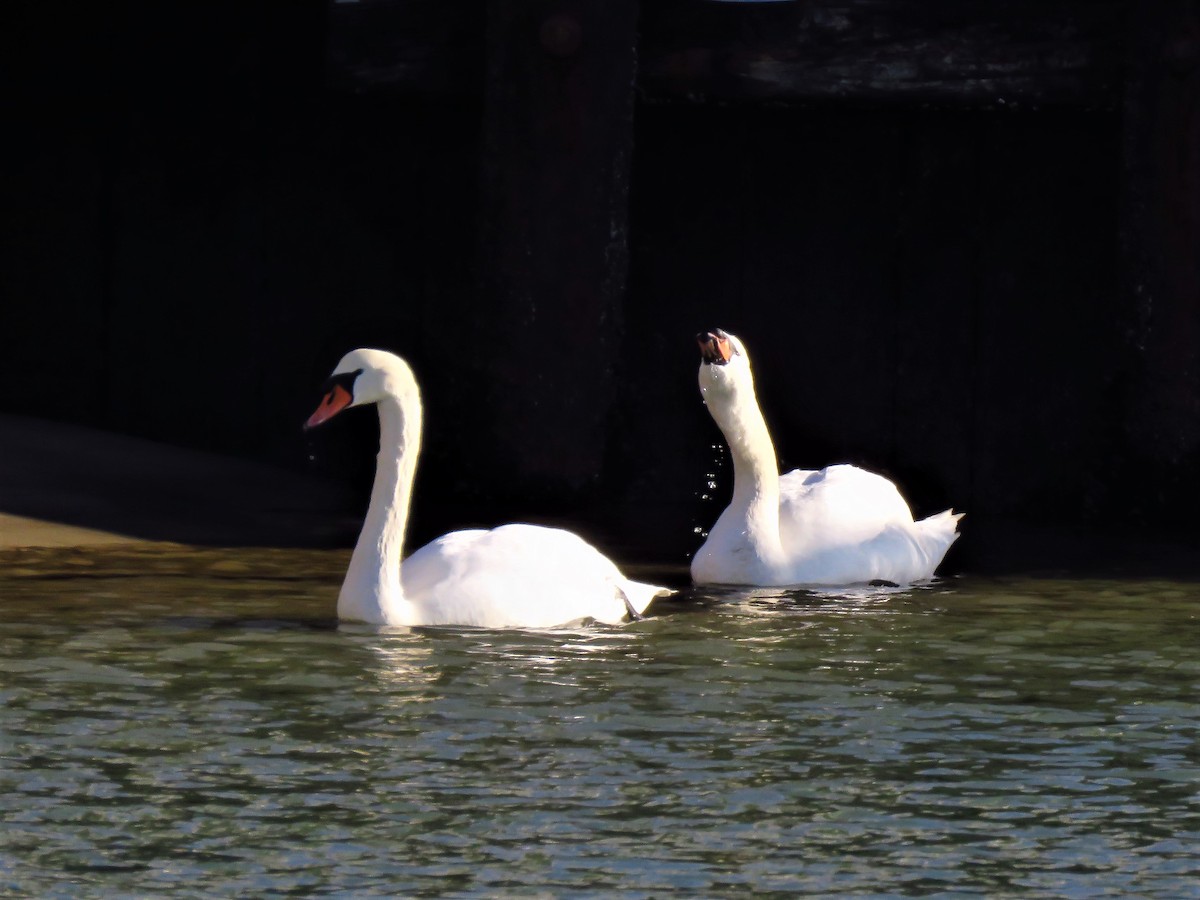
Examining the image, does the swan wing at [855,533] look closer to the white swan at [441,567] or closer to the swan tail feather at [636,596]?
the swan tail feather at [636,596]

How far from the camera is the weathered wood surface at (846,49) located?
10602mm

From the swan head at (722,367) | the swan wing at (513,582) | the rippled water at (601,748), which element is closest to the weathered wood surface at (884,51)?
the swan head at (722,367)

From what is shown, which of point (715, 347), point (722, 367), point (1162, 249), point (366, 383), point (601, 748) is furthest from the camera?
point (1162, 249)

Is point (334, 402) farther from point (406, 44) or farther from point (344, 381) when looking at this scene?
Answer: point (406, 44)

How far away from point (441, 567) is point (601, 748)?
206 cm

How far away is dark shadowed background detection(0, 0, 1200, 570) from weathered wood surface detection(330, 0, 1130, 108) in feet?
0.04

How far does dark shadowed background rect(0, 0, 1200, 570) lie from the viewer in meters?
10.6

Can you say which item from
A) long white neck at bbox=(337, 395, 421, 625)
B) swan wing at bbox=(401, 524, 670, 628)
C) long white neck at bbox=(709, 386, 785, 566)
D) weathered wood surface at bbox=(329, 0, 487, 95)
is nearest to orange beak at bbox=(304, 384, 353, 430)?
long white neck at bbox=(337, 395, 421, 625)

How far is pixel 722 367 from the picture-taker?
9836 mm

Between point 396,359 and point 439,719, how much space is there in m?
2.18

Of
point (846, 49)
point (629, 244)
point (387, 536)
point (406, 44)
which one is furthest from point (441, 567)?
point (629, 244)

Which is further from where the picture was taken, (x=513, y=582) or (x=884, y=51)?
(x=884, y=51)

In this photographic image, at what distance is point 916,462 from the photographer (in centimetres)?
1176

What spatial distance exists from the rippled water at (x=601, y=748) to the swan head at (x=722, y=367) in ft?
3.51
